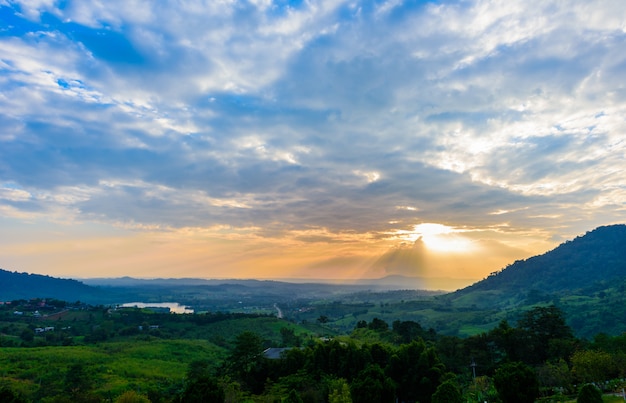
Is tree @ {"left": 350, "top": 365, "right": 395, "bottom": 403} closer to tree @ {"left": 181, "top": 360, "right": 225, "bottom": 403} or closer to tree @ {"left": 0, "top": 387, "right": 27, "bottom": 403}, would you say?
tree @ {"left": 181, "top": 360, "right": 225, "bottom": 403}

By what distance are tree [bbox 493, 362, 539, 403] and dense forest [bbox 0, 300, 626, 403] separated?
0.06 metres

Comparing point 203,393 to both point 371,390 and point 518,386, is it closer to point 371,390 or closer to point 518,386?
point 371,390

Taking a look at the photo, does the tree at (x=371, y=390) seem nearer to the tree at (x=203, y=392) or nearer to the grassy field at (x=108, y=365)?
the tree at (x=203, y=392)

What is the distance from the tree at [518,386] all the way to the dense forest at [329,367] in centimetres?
6

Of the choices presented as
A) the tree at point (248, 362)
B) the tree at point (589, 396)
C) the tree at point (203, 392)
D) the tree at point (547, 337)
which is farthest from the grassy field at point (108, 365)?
the tree at point (547, 337)

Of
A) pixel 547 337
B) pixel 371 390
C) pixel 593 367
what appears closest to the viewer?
pixel 371 390

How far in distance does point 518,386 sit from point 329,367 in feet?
64.5

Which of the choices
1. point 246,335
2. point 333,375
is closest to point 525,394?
point 333,375

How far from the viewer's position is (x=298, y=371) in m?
39.0

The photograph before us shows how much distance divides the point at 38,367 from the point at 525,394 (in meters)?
59.5

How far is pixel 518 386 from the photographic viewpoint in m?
25.1

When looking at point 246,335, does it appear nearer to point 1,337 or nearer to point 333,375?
point 333,375

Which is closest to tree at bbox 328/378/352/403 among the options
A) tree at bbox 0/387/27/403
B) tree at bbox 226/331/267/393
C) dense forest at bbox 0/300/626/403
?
dense forest at bbox 0/300/626/403

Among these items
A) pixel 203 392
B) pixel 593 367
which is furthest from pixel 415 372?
pixel 203 392
